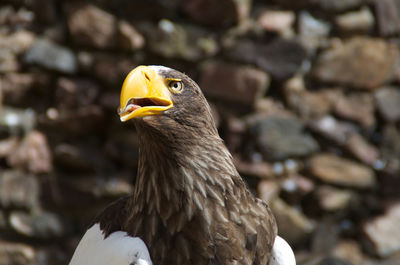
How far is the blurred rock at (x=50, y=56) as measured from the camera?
2.85 metres

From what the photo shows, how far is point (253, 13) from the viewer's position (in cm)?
287

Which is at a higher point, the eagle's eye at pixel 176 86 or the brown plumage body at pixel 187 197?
the eagle's eye at pixel 176 86

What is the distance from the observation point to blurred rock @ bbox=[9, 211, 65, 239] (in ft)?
9.62

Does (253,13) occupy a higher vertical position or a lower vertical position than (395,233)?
higher

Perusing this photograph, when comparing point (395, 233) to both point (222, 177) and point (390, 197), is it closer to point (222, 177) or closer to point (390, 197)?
point (390, 197)

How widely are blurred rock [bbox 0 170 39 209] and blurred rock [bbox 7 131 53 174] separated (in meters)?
0.06

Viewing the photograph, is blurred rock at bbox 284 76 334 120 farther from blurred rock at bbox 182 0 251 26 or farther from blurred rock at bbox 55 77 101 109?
blurred rock at bbox 55 77 101 109

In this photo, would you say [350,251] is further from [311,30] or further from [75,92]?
[75,92]

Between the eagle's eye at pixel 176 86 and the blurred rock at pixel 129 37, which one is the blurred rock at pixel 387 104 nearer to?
the blurred rock at pixel 129 37

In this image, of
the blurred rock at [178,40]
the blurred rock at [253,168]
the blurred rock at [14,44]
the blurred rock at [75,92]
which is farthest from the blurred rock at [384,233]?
the blurred rock at [14,44]

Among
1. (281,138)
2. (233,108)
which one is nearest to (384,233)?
(281,138)

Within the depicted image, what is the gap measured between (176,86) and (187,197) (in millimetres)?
301

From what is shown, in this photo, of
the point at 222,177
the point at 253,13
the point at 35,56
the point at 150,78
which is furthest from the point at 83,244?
the point at 253,13

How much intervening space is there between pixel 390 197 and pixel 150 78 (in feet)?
7.16
